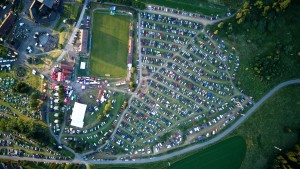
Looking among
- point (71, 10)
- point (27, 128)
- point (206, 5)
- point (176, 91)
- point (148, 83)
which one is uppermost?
point (206, 5)

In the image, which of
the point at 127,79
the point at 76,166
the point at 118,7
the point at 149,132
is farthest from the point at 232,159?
the point at 118,7

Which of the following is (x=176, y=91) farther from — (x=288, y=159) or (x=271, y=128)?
(x=288, y=159)

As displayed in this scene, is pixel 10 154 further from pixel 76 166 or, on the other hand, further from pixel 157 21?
pixel 157 21

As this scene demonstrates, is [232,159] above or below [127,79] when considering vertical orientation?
below

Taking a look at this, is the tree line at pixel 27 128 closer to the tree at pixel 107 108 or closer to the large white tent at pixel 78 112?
the large white tent at pixel 78 112

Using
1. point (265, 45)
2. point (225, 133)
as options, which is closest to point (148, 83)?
point (225, 133)

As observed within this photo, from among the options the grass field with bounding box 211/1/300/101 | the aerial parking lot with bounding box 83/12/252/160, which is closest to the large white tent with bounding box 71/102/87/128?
the aerial parking lot with bounding box 83/12/252/160
